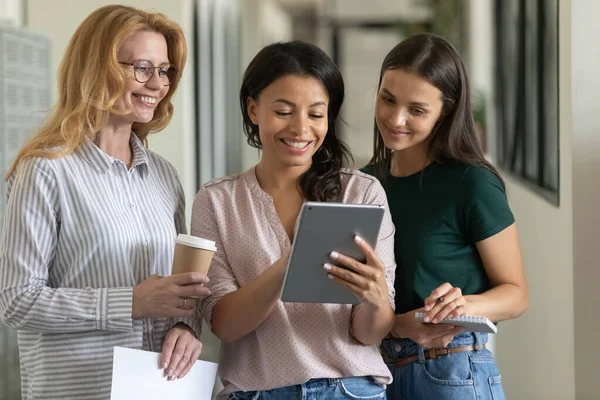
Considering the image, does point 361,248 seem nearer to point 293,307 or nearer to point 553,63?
point 293,307

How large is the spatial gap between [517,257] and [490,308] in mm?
166

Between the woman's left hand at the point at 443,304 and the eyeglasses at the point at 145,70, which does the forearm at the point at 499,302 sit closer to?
the woman's left hand at the point at 443,304

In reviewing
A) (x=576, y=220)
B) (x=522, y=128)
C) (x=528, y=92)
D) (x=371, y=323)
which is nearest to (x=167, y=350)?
Result: (x=371, y=323)

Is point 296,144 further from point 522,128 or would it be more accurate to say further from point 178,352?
point 522,128

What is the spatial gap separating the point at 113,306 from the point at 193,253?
0.74 ft

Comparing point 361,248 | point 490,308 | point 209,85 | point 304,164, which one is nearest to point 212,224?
point 304,164

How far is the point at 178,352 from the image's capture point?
1.69 meters

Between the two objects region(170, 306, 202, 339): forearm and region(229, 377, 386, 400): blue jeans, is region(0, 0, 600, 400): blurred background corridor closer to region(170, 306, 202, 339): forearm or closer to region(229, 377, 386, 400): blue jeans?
region(170, 306, 202, 339): forearm

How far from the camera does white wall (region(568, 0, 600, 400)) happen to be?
2.46 metres

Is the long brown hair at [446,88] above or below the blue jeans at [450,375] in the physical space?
above

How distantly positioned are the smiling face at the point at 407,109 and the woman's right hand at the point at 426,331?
42cm

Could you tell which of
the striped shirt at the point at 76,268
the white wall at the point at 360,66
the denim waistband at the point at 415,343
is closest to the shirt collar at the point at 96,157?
the striped shirt at the point at 76,268

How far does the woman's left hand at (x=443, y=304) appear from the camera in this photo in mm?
1709

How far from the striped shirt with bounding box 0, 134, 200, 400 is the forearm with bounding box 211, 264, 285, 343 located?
0.50 ft
